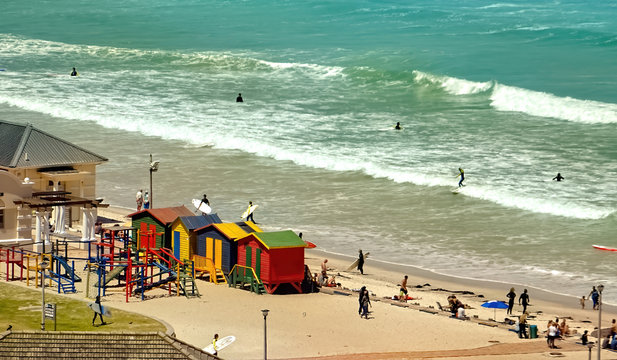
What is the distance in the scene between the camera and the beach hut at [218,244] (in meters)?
44.3

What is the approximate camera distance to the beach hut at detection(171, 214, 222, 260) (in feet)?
149

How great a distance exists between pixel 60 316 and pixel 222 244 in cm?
762

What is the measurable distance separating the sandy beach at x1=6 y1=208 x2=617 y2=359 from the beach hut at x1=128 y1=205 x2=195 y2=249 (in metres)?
2.75

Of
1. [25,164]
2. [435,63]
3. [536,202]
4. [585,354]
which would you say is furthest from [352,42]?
[585,354]

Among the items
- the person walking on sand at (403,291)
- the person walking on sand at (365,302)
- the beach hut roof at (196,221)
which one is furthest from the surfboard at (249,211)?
the person walking on sand at (365,302)

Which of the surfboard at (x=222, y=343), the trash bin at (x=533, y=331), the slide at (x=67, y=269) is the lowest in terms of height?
the surfboard at (x=222, y=343)

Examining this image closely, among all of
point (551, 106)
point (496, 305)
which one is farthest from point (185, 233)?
point (551, 106)

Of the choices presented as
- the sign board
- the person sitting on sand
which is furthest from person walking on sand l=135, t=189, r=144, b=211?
the person sitting on sand

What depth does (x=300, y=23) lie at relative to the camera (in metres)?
138

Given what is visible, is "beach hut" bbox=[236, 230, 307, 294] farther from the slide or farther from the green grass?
the slide

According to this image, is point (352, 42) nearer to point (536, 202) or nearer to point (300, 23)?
point (300, 23)

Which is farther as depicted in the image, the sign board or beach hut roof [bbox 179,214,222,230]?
beach hut roof [bbox 179,214,222,230]

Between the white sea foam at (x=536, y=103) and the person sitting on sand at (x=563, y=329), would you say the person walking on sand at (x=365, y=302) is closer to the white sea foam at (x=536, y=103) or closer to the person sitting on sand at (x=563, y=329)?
the person sitting on sand at (x=563, y=329)

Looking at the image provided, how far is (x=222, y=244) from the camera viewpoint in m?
44.6
